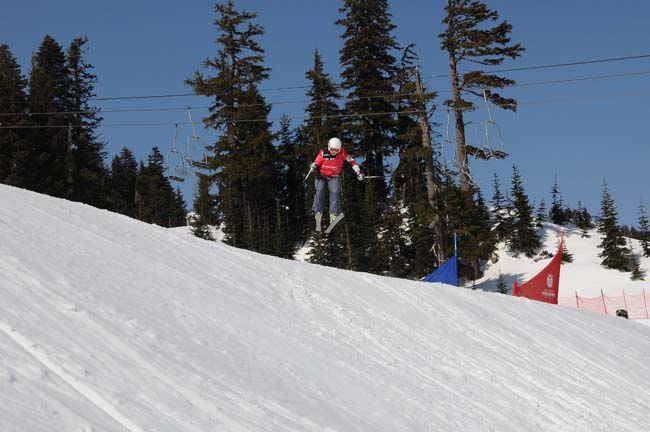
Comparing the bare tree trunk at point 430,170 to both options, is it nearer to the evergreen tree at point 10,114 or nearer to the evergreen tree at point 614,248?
the evergreen tree at point 614,248

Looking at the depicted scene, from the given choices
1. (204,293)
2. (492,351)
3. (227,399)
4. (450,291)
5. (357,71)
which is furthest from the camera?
(357,71)

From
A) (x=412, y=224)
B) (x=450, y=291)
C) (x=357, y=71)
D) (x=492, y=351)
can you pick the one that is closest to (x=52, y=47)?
(x=357, y=71)

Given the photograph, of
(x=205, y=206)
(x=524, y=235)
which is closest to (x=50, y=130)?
(x=205, y=206)

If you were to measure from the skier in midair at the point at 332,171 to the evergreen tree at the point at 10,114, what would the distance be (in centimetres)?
2421

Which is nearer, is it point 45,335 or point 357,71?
point 45,335

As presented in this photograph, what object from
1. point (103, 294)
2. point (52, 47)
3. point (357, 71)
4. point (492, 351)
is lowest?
point (492, 351)

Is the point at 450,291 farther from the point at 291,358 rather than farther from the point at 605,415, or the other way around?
the point at 291,358

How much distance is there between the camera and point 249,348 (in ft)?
22.4

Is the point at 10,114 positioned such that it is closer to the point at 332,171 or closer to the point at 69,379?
the point at 332,171

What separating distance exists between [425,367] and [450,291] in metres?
5.02

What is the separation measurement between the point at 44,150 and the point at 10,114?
3.85 meters

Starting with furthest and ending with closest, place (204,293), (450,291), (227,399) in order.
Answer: (450,291)
(204,293)
(227,399)

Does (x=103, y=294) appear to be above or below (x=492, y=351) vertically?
above

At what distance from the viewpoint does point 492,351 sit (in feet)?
31.3
